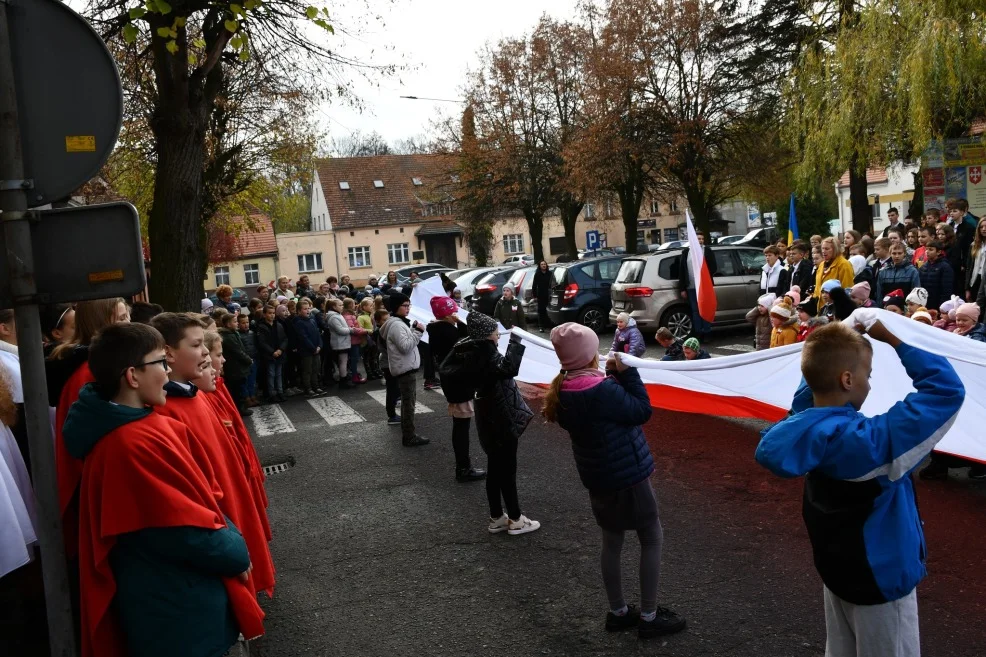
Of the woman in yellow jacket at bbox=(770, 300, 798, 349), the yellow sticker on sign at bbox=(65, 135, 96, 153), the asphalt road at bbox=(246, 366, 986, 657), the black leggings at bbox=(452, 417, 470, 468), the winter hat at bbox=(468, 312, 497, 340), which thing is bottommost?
the asphalt road at bbox=(246, 366, 986, 657)

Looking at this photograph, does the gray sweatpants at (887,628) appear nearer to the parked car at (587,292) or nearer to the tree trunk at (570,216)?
the parked car at (587,292)

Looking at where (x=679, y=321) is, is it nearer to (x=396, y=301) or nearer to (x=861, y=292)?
(x=396, y=301)

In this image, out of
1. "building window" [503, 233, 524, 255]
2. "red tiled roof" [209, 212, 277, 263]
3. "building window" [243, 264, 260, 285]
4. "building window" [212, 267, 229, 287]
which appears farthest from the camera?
"building window" [503, 233, 524, 255]

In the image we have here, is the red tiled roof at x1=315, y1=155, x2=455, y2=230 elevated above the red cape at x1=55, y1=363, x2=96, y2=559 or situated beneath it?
elevated above

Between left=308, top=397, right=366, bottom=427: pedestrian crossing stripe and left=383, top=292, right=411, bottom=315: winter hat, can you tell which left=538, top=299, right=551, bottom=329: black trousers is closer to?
left=308, top=397, right=366, bottom=427: pedestrian crossing stripe

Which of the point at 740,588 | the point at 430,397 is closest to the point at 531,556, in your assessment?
the point at 740,588

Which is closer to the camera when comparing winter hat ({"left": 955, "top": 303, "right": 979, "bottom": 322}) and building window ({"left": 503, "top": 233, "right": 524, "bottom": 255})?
winter hat ({"left": 955, "top": 303, "right": 979, "bottom": 322})

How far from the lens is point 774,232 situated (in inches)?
1900

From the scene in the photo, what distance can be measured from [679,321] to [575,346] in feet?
43.2

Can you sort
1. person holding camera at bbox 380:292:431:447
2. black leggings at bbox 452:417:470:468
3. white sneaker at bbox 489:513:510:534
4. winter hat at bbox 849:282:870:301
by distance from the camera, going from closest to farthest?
1. white sneaker at bbox 489:513:510:534
2. black leggings at bbox 452:417:470:468
3. winter hat at bbox 849:282:870:301
4. person holding camera at bbox 380:292:431:447

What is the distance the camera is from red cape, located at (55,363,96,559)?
368 centimetres

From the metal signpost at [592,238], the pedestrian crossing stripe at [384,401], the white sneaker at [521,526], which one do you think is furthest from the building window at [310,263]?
the white sneaker at [521,526]

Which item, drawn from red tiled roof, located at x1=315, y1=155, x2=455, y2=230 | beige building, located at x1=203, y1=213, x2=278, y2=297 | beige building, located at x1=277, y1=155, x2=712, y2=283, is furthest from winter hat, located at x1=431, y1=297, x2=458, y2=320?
beige building, located at x1=203, y1=213, x2=278, y2=297

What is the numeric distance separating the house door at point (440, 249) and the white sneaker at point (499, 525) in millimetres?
60581
